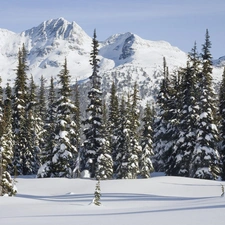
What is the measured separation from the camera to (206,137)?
33.1m

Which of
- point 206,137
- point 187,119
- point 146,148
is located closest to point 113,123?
point 146,148

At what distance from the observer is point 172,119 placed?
39344 millimetres

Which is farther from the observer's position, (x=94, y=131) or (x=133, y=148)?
(x=133, y=148)

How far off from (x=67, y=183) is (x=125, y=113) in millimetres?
17872

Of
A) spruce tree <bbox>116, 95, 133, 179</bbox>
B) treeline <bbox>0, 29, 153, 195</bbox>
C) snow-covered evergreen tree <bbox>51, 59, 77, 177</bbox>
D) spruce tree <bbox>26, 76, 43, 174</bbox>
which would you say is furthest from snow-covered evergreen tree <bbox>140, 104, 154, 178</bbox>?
spruce tree <bbox>26, 76, 43, 174</bbox>

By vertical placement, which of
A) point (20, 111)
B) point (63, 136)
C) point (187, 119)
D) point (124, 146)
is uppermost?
point (20, 111)

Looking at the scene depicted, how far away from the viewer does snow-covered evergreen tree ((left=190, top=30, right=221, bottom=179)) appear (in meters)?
33.2

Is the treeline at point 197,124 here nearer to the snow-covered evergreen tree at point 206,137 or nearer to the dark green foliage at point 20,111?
the snow-covered evergreen tree at point 206,137

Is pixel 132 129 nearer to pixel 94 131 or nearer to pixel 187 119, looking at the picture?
pixel 94 131

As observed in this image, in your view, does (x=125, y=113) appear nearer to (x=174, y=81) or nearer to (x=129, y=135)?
(x=129, y=135)

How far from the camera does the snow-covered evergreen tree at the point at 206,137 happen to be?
109 feet

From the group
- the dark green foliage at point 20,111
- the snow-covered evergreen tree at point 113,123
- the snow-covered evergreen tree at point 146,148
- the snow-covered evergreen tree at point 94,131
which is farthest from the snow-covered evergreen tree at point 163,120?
the dark green foliage at point 20,111

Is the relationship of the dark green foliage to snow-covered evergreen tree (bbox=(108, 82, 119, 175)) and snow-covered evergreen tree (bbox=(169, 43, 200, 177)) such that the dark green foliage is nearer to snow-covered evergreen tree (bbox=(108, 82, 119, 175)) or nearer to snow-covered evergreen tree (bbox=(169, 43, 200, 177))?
snow-covered evergreen tree (bbox=(108, 82, 119, 175))

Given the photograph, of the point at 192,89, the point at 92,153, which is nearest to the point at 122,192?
the point at 92,153
